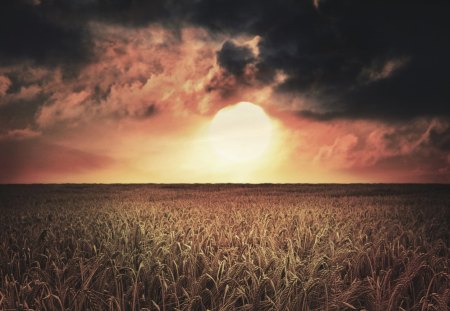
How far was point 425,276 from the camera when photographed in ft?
15.9

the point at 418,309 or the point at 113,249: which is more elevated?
the point at 113,249

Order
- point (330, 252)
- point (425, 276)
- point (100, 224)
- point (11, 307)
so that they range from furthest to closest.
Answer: point (100, 224) < point (330, 252) < point (425, 276) < point (11, 307)

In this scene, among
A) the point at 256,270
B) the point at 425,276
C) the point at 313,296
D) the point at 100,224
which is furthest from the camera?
the point at 100,224

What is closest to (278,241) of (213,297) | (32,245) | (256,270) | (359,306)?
(256,270)

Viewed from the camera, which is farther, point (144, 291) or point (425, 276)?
point (425, 276)

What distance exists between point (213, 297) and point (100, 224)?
17.8 ft

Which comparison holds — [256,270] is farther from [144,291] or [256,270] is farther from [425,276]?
[425,276]

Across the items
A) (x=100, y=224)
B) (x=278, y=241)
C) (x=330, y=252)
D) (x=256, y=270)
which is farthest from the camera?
(x=100, y=224)

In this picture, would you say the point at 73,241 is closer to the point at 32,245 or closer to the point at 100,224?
the point at 32,245

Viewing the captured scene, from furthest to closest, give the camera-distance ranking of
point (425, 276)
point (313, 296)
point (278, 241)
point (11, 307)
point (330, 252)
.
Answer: point (278, 241), point (330, 252), point (425, 276), point (313, 296), point (11, 307)

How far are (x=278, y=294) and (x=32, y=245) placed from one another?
14.9 feet

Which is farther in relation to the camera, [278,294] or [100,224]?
[100,224]

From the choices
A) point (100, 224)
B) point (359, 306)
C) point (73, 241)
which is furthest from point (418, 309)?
point (100, 224)

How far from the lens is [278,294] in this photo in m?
3.63
